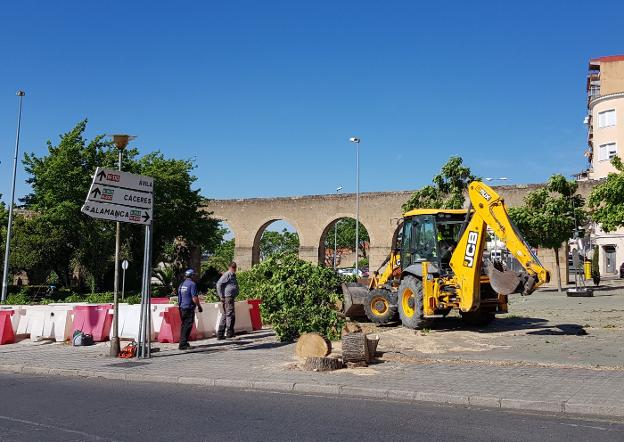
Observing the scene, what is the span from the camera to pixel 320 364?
9.95m

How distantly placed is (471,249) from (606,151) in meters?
44.6

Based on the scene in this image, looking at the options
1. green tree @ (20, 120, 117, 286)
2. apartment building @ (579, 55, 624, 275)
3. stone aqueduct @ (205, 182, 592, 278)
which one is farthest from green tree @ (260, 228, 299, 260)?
green tree @ (20, 120, 117, 286)

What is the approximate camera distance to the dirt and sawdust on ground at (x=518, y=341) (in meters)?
10.4

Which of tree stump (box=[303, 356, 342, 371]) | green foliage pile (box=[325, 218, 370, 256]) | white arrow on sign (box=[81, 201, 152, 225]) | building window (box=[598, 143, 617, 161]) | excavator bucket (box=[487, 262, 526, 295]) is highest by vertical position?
building window (box=[598, 143, 617, 161])

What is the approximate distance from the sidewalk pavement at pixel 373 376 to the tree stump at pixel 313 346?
24 centimetres

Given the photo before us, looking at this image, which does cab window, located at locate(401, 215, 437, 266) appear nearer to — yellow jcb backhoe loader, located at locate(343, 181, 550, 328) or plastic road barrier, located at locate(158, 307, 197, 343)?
yellow jcb backhoe loader, located at locate(343, 181, 550, 328)

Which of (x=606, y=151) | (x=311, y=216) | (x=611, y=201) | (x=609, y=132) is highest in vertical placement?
(x=609, y=132)

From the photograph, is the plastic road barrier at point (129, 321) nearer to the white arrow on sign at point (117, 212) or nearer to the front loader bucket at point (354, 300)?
the white arrow on sign at point (117, 212)

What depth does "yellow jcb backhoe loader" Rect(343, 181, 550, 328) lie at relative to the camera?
12.4 meters

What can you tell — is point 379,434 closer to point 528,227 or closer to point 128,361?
point 128,361

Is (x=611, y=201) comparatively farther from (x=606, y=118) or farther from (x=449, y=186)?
(x=606, y=118)

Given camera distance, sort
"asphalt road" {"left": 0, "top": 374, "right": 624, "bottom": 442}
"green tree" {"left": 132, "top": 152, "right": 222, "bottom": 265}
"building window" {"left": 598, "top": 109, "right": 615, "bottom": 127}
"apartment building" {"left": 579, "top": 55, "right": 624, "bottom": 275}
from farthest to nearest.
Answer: "building window" {"left": 598, "top": 109, "right": 615, "bottom": 127} → "apartment building" {"left": 579, "top": 55, "right": 624, "bottom": 275} → "green tree" {"left": 132, "top": 152, "right": 222, "bottom": 265} → "asphalt road" {"left": 0, "top": 374, "right": 624, "bottom": 442}

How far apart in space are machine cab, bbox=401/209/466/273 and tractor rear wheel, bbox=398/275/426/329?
2.00 ft

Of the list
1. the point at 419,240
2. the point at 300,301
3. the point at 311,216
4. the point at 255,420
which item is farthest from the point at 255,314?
the point at 311,216
